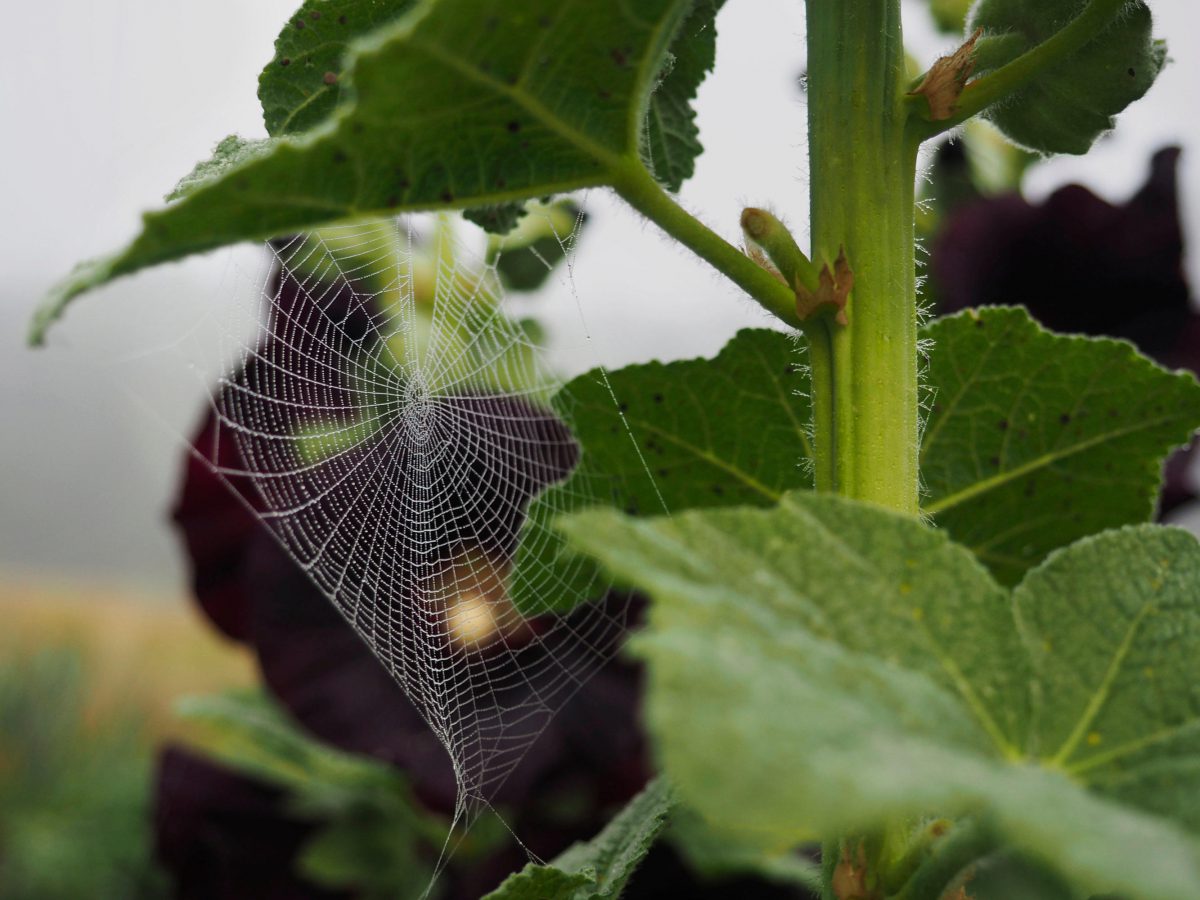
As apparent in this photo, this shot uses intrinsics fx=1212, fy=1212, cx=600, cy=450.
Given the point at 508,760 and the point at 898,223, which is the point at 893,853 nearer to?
the point at 898,223

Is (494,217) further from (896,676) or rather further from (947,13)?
(947,13)

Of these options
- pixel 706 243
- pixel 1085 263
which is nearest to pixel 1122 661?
pixel 706 243

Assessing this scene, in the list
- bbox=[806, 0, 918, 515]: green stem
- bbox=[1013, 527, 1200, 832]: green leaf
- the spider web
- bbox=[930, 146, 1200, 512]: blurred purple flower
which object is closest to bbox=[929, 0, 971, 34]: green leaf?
bbox=[930, 146, 1200, 512]: blurred purple flower

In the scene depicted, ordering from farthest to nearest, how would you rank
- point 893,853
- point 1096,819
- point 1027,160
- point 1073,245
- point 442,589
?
point 1027,160
point 1073,245
point 442,589
point 893,853
point 1096,819

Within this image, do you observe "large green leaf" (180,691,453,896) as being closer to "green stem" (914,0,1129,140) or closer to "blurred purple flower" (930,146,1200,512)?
"blurred purple flower" (930,146,1200,512)

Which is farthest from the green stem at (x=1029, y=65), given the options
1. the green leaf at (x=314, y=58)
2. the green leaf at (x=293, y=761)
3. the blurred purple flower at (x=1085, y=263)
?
the green leaf at (x=293, y=761)

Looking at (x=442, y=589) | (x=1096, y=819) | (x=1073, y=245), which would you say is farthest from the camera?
(x=1073, y=245)

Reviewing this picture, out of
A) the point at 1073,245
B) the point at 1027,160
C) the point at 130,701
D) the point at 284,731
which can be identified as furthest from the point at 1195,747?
the point at 130,701
